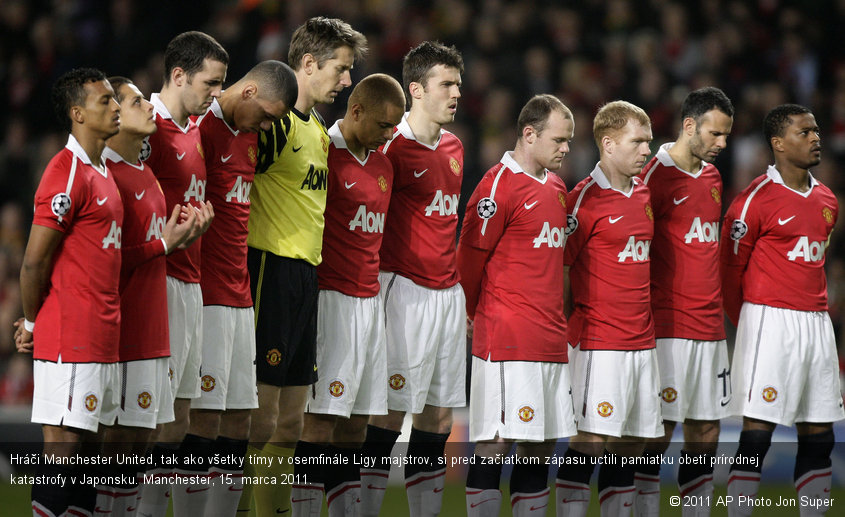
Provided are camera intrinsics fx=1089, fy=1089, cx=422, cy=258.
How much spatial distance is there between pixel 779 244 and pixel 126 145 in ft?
13.6

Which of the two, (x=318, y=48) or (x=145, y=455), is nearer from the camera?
(x=145, y=455)

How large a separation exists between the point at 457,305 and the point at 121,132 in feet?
7.31

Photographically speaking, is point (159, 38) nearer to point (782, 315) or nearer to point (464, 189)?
point (464, 189)

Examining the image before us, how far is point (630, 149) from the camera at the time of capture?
6.49 m

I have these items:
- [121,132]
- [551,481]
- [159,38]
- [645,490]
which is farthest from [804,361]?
[159,38]

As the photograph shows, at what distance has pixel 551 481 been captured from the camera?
9.48 m

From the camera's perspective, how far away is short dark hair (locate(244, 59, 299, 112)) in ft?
18.4

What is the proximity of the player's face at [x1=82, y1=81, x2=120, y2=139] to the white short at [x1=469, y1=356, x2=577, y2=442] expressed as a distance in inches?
96.5

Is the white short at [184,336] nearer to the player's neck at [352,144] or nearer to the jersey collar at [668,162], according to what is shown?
the player's neck at [352,144]

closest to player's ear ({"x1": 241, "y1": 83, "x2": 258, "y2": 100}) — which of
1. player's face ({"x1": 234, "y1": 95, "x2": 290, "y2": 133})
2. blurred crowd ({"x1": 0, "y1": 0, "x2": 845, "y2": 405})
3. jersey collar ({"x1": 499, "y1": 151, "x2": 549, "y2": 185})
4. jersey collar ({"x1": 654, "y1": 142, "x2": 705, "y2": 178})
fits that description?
player's face ({"x1": 234, "y1": 95, "x2": 290, "y2": 133})

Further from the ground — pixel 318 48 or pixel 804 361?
pixel 318 48

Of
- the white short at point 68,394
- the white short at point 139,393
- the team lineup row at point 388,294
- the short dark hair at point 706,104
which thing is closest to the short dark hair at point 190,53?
the team lineup row at point 388,294

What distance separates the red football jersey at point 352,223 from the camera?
6117mm

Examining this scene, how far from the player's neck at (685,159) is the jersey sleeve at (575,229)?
2.67 ft
